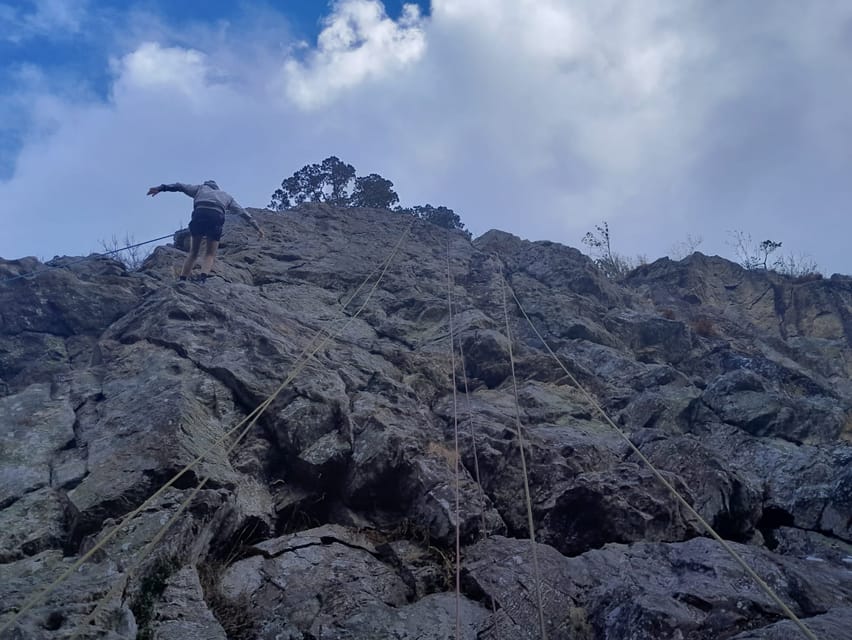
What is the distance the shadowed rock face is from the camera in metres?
4.53

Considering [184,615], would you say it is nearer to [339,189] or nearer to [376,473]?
[376,473]

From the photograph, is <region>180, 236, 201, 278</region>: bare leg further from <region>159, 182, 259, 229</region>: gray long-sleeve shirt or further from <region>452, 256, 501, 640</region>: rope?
<region>452, 256, 501, 640</region>: rope

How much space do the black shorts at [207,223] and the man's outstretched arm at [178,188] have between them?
0.46 m

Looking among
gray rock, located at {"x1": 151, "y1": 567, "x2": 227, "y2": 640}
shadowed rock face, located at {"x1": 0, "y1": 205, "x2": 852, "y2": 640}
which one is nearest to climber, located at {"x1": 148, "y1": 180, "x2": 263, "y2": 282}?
shadowed rock face, located at {"x1": 0, "y1": 205, "x2": 852, "y2": 640}

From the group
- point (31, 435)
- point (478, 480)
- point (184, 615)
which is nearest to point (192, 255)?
point (31, 435)

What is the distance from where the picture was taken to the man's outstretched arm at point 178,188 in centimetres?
980

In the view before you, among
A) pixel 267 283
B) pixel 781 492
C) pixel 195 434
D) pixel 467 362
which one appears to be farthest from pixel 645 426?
pixel 267 283

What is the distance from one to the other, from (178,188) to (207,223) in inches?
31.0

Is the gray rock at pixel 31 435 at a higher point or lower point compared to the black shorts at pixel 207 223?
lower

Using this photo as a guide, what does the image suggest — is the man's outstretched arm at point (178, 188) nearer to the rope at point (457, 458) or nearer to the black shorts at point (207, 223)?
the black shorts at point (207, 223)

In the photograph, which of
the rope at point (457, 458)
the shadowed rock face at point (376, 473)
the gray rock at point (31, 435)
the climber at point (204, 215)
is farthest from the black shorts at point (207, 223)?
the rope at point (457, 458)

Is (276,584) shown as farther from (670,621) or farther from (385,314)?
(385,314)

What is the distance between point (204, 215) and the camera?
32.2 ft

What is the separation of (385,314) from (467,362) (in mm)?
2254
